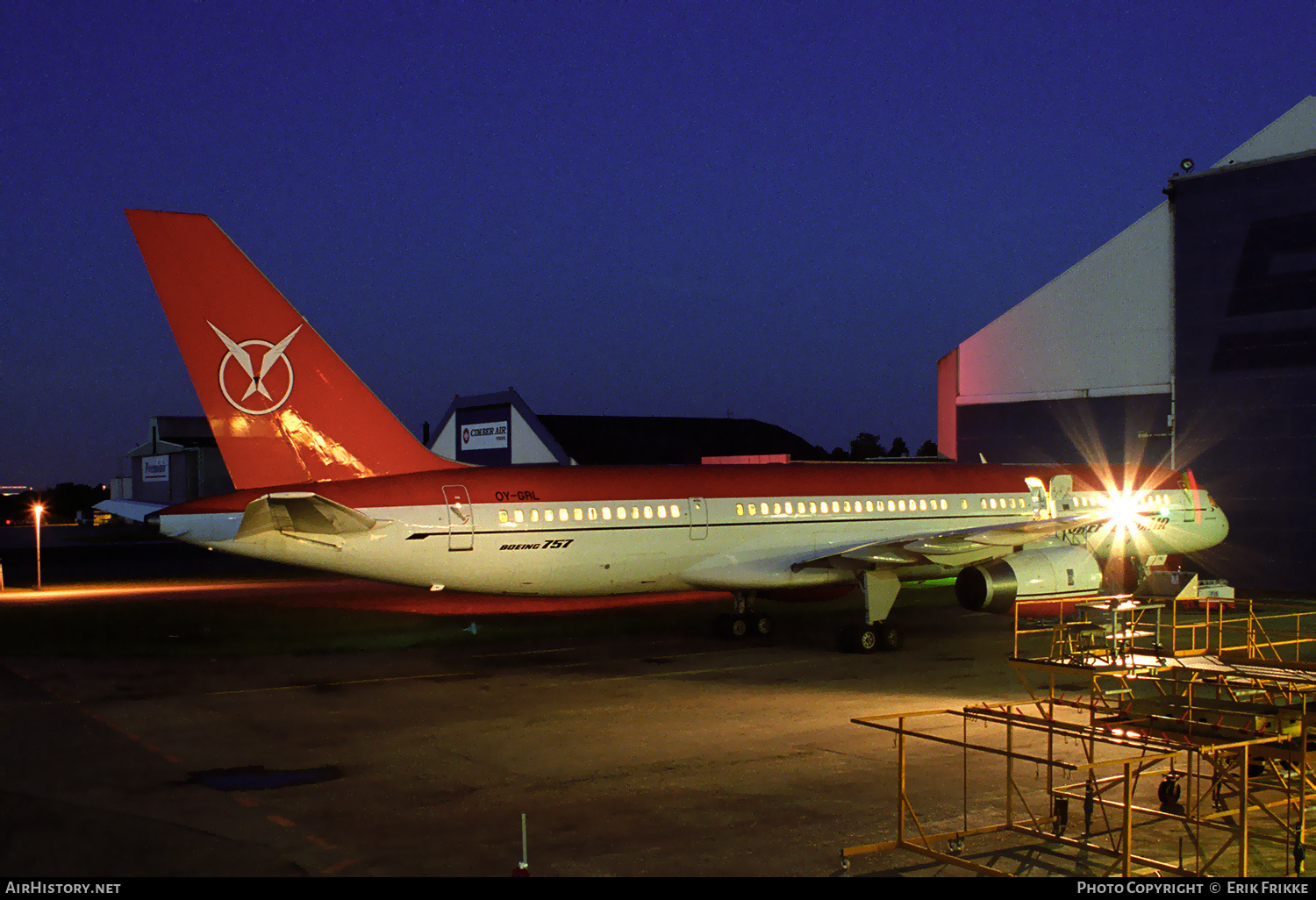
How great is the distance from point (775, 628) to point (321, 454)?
12.7m

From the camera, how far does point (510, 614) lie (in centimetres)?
3134

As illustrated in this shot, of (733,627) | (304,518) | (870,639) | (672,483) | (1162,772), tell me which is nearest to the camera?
(1162,772)

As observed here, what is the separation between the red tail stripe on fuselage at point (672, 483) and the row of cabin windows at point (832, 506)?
0.68 feet

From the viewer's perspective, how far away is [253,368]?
20.1m

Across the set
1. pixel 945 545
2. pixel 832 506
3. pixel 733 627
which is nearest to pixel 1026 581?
pixel 945 545

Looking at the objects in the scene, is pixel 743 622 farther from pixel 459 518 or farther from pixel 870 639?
pixel 459 518

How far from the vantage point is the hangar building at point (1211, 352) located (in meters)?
35.7

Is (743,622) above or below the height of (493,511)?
below

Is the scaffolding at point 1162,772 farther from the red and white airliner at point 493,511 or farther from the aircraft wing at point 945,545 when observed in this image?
the aircraft wing at point 945,545

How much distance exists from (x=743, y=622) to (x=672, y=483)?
12.8ft

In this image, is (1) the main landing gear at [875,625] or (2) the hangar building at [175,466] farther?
(2) the hangar building at [175,466]

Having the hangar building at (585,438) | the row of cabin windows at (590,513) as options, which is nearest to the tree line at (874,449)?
the hangar building at (585,438)

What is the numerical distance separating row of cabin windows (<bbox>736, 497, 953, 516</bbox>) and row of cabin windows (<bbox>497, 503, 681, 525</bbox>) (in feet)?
6.54

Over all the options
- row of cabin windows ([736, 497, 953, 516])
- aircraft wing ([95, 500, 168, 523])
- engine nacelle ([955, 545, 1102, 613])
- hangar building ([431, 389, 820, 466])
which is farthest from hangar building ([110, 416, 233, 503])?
engine nacelle ([955, 545, 1102, 613])
